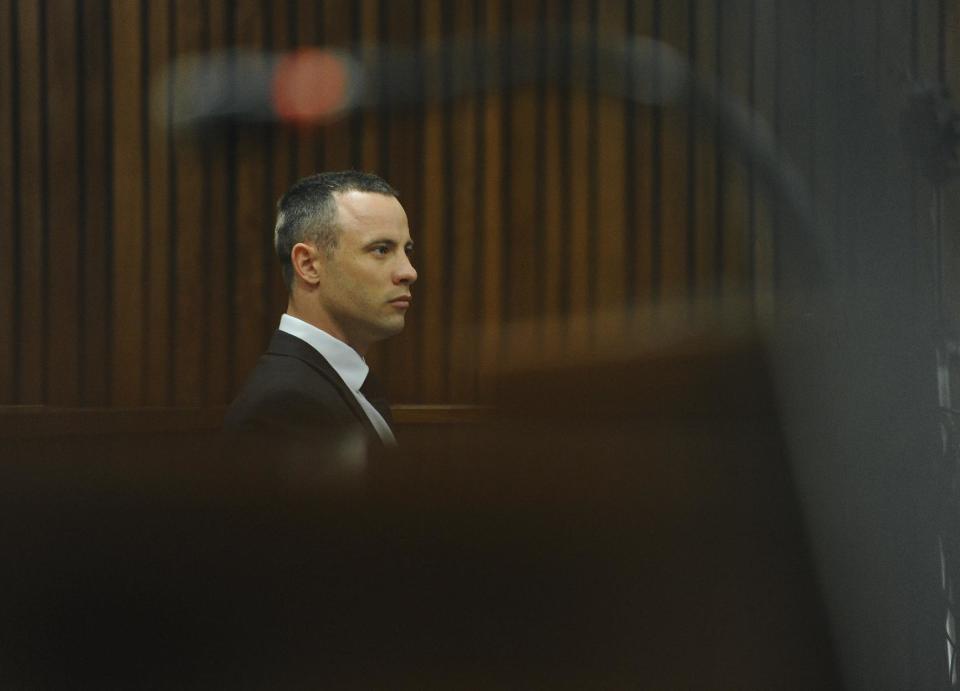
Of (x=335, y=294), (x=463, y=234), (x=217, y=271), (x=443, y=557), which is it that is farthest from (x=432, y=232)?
(x=443, y=557)

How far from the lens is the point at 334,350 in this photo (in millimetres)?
1098

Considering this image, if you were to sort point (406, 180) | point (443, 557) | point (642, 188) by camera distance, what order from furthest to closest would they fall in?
1. point (406, 180)
2. point (642, 188)
3. point (443, 557)

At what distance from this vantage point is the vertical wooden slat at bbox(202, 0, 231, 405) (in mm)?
847

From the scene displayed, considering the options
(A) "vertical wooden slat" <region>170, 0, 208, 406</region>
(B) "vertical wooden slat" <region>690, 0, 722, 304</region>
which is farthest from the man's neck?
(B) "vertical wooden slat" <region>690, 0, 722, 304</region>

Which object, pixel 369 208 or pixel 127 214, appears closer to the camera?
pixel 127 214

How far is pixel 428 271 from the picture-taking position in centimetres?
105

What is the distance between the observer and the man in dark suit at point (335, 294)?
940mm

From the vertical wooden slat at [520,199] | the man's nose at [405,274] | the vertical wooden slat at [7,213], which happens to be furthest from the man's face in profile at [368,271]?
the vertical wooden slat at [7,213]

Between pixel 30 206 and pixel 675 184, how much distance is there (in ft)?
1.87

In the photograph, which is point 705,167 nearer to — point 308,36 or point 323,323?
point 308,36

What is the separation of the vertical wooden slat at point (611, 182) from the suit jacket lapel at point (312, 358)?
11.3 inches

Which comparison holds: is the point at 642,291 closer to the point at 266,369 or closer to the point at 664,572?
the point at 664,572

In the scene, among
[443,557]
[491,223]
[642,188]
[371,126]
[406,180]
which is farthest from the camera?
[491,223]

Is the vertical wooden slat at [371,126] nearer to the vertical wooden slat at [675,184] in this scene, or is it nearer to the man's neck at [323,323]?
the man's neck at [323,323]
